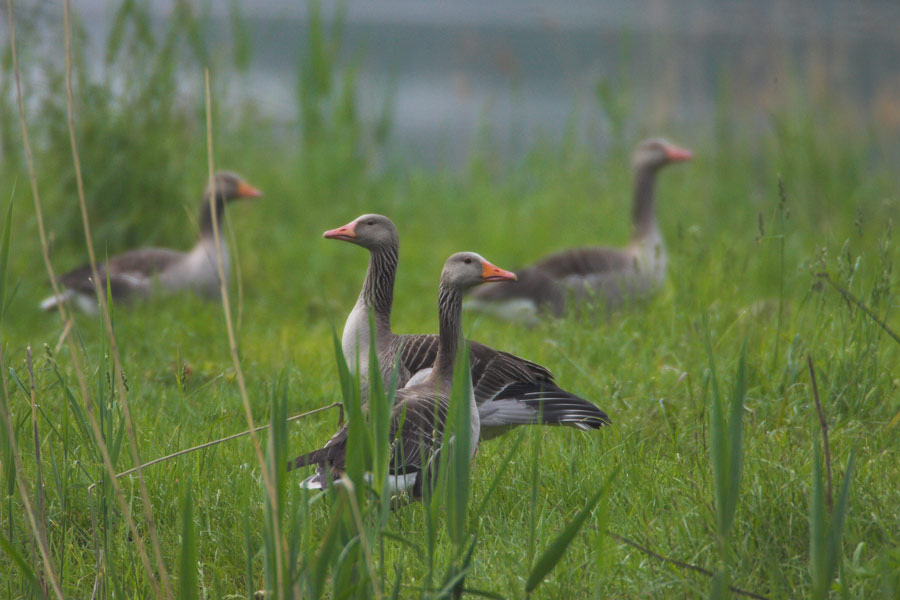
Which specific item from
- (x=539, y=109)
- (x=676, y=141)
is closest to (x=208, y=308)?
(x=676, y=141)

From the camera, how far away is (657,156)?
7348mm

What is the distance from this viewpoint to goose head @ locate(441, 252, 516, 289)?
3725 mm

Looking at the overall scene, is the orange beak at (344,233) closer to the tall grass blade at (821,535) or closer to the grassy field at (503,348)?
the grassy field at (503,348)

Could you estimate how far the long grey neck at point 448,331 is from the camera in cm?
363

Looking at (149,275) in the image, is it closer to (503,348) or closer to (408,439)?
(503,348)

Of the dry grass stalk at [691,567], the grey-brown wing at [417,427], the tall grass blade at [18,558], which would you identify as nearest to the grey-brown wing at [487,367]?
the grey-brown wing at [417,427]

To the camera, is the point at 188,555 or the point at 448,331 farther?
the point at 448,331

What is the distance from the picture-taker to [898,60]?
15078 mm

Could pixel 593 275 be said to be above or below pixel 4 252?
below

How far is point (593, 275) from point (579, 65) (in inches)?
441

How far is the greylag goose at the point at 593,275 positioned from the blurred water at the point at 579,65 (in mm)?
1325

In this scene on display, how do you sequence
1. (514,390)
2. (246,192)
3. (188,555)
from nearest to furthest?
(188,555), (514,390), (246,192)

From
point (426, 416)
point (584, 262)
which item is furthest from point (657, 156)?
point (426, 416)

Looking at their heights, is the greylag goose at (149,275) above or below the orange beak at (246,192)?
below
